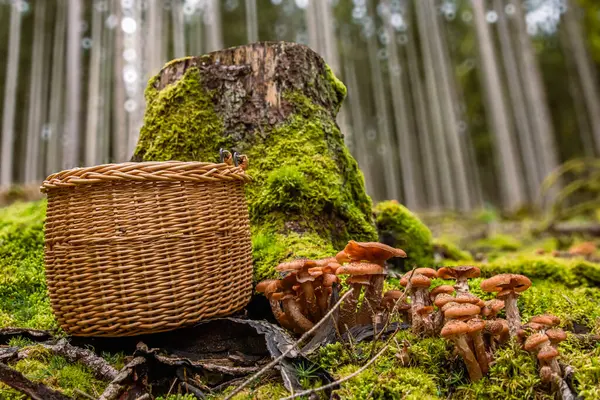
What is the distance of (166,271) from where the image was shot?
184 centimetres

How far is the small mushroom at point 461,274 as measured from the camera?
1818mm

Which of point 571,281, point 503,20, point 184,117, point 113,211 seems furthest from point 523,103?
point 113,211

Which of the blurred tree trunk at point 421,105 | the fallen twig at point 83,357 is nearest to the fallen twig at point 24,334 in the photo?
the fallen twig at point 83,357

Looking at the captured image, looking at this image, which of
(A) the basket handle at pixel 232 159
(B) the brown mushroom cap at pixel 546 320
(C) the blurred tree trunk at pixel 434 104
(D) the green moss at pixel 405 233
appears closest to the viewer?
(B) the brown mushroom cap at pixel 546 320

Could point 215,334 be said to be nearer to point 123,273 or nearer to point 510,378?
point 123,273

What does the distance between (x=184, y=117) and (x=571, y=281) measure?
299cm

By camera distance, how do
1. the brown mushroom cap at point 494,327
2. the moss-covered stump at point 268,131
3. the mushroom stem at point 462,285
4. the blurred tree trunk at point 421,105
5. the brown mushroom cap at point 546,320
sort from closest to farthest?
1. the brown mushroom cap at point 546,320
2. the brown mushroom cap at point 494,327
3. the mushroom stem at point 462,285
4. the moss-covered stump at point 268,131
5. the blurred tree trunk at point 421,105

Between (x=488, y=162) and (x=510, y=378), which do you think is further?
(x=488, y=162)

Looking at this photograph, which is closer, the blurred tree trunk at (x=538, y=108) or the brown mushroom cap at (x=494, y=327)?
the brown mushroom cap at (x=494, y=327)

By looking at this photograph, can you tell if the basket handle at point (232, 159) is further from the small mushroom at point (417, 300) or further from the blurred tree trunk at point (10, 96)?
the blurred tree trunk at point (10, 96)

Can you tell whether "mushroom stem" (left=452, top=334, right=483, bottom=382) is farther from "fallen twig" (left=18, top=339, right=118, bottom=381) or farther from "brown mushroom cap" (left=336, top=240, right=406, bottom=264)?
"fallen twig" (left=18, top=339, right=118, bottom=381)

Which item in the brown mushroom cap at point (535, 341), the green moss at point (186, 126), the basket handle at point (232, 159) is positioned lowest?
the brown mushroom cap at point (535, 341)

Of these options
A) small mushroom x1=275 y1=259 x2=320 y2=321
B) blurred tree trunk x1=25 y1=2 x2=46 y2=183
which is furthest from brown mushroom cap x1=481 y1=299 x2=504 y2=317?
blurred tree trunk x1=25 y1=2 x2=46 y2=183

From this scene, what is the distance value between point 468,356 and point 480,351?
68mm
